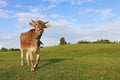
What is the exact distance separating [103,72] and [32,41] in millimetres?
5294

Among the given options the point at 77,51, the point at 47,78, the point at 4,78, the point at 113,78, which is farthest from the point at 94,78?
the point at 77,51

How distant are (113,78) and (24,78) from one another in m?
5.36

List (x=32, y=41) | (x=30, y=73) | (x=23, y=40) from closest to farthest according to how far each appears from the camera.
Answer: (x=30, y=73), (x=32, y=41), (x=23, y=40)

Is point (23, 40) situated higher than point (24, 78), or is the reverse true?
point (23, 40)

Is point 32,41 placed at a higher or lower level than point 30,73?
higher

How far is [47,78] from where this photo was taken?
1927 centimetres

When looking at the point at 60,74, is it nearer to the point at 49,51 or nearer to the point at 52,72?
the point at 52,72

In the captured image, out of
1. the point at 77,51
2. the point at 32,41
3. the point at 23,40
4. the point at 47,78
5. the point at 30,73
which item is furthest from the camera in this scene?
the point at 77,51

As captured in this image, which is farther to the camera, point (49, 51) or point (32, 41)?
point (49, 51)

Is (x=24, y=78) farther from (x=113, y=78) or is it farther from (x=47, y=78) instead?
(x=113, y=78)

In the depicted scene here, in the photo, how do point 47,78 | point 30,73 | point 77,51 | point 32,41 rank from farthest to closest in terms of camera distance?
point 77,51 < point 32,41 < point 30,73 < point 47,78

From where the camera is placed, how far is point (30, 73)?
68.2 feet

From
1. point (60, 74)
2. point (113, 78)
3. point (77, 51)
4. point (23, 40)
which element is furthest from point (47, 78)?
point (77, 51)

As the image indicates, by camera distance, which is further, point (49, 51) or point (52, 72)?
point (49, 51)
